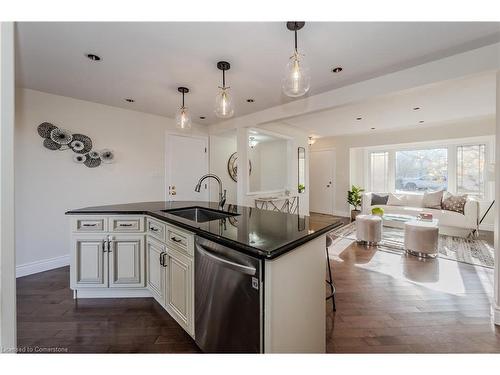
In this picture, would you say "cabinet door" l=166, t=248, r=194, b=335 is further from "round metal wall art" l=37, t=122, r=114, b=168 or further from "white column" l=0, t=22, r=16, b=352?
"round metal wall art" l=37, t=122, r=114, b=168

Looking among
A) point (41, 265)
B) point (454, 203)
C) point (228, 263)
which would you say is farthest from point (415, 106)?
point (41, 265)

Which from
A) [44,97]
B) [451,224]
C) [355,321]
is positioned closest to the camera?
[355,321]

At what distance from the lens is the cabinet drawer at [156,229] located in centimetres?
180

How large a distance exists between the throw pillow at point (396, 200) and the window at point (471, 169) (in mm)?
1110

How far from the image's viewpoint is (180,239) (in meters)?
1.58

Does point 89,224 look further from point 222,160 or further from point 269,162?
point 269,162

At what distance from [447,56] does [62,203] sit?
4801 mm

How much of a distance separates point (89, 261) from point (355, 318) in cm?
249

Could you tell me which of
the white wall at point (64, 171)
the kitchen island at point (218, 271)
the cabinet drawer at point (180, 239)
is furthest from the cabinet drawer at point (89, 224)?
the white wall at point (64, 171)

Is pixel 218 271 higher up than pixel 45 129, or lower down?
lower down

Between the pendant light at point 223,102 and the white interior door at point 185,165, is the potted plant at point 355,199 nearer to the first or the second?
the white interior door at point 185,165
